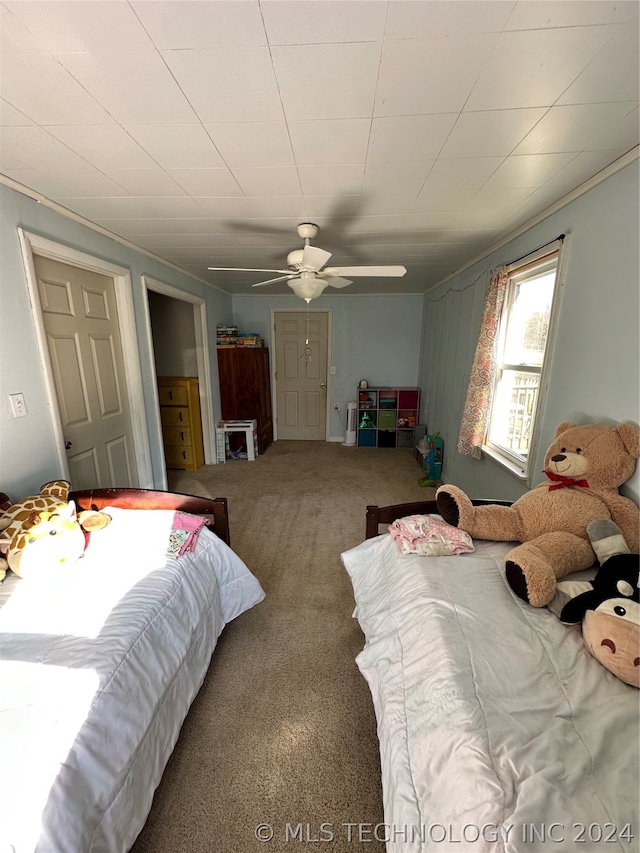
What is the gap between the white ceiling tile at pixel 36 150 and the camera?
51.4 inches

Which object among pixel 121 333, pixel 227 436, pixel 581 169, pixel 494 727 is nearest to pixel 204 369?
pixel 227 436

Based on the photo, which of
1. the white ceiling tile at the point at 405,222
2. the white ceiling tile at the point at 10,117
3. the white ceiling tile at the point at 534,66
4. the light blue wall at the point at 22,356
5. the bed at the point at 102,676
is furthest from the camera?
the white ceiling tile at the point at 405,222

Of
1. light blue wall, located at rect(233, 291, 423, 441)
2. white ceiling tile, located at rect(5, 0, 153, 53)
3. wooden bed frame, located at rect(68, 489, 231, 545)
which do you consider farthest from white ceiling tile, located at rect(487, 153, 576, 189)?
light blue wall, located at rect(233, 291, 423, 441)

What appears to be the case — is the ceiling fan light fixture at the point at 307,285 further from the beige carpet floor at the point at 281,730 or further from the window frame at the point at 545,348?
the beige carpet floor at the point at 281,730

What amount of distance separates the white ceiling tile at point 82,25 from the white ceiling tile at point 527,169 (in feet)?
4.80

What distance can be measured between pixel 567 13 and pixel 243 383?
414 centimetres

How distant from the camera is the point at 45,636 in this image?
1043 mm

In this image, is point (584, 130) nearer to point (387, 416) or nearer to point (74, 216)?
point (74, 216)

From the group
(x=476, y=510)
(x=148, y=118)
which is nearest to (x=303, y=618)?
(x=476, y=510)

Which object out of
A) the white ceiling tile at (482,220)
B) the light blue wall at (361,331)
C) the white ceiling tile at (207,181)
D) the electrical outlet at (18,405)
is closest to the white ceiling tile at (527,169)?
the white ceiling tile at (482,220)

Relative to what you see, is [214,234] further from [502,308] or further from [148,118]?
[502,308]

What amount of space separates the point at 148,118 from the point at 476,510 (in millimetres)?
2025

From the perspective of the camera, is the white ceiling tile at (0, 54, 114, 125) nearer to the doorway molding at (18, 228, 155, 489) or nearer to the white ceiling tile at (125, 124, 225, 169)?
the white ceiling tile at (125, 124, 225, 169)

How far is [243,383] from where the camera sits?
459cm
